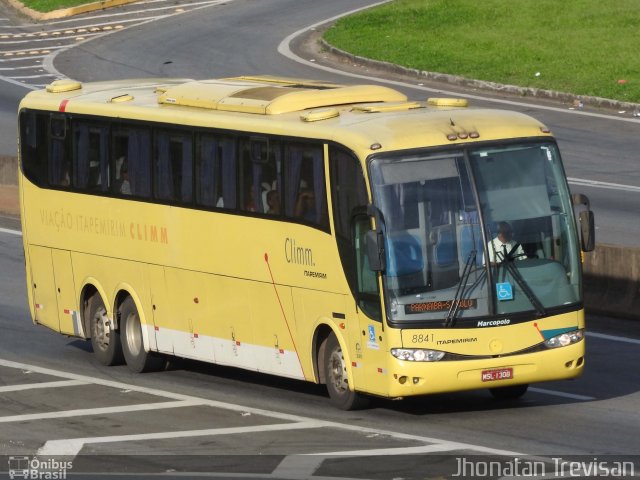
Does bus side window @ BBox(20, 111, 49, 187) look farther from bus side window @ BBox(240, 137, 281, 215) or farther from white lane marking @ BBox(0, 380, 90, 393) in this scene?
bus side window @ BBox(240, 137, 281, 215)

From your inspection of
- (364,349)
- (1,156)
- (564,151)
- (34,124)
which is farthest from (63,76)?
(364,349)

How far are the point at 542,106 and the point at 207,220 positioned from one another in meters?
20.7

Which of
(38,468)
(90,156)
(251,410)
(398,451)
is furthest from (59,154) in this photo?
(398,451)

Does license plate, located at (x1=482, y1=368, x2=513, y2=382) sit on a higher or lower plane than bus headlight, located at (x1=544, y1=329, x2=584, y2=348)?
lower

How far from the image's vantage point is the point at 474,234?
51.2 ft

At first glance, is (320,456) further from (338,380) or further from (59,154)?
(59,154)

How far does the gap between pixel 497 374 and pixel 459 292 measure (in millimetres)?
837

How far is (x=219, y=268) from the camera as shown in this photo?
17922 mm

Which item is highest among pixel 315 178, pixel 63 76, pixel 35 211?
pixel 315 178

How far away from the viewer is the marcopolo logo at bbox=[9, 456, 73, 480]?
1372cm

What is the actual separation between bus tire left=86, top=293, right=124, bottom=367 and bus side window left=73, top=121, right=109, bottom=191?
1408mm

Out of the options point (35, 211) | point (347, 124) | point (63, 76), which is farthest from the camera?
point (63, 76)

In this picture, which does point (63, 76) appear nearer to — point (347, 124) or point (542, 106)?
point (542, 106)

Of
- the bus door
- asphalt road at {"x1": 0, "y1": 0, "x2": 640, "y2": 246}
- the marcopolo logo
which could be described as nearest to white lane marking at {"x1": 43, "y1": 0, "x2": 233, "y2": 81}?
asphalt road at {"x1": 0, "y1": 0, "x2": 640, "y2": 246}
